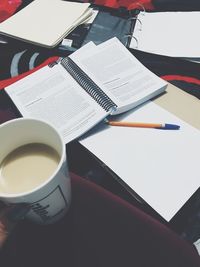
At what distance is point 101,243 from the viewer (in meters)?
0.51

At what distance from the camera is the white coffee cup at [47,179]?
0.40 metres

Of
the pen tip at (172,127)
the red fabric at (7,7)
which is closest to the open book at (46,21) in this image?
the red fabric at (7,7)

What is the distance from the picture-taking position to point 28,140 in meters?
0.49

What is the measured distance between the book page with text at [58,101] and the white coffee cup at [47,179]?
14 centimetres

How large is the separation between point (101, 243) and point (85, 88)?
33cm

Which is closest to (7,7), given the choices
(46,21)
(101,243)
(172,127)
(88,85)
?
(46,21)

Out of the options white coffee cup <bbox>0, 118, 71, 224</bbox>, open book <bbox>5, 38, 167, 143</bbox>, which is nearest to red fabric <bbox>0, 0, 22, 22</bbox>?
open book <bbox>5, 38, 167, 143</bbox>

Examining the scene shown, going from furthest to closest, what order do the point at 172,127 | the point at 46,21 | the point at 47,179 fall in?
the point at 46,21, the point at 172,127, the point at 47,179

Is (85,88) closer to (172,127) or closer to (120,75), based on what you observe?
(120,75)

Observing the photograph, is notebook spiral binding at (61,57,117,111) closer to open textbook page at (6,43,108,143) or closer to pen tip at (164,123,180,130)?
open textbook page at (6,43,108,143)

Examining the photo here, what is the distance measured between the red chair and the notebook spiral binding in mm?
213

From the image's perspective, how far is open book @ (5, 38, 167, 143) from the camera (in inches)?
25.1

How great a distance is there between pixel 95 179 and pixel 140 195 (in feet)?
0.33

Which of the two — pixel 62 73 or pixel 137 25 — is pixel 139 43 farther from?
pixel 62 73
